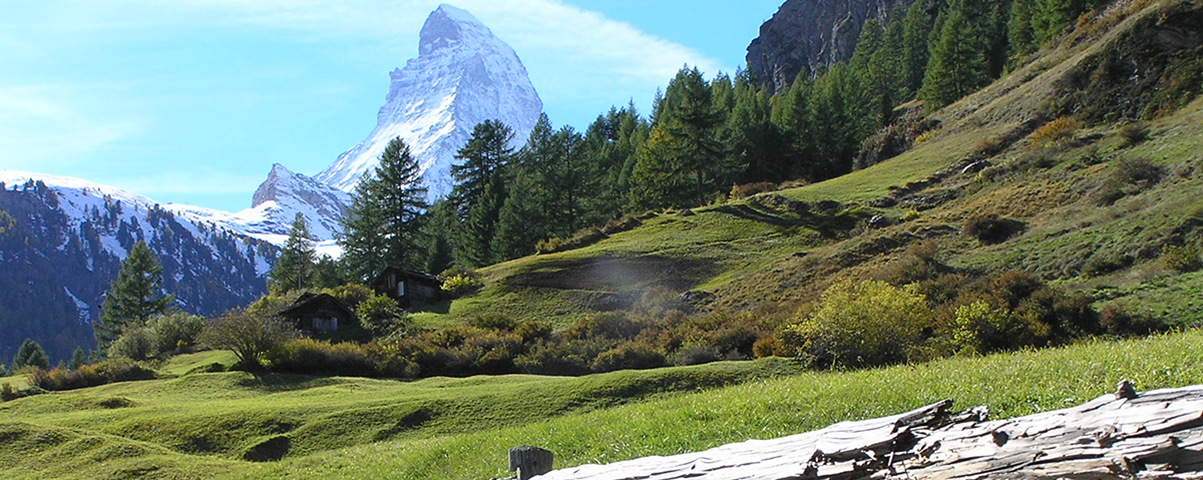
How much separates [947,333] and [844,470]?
22.9 meters

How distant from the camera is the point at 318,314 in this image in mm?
49500

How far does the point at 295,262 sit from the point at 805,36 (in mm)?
140504

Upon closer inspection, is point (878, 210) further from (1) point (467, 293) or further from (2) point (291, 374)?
(2) point (291, 374)

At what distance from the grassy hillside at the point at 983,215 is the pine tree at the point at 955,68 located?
42.5 feet

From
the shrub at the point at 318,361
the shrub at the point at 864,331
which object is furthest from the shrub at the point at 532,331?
the shrub at the point at 864,331

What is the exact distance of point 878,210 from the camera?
56562mm

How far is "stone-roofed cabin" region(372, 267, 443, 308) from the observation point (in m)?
54.7

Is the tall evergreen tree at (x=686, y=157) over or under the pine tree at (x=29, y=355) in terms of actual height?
over

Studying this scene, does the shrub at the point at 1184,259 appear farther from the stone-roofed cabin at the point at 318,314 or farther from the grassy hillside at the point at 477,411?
the stone-roofed cabin at the point at 318,314

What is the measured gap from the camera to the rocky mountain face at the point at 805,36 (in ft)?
544

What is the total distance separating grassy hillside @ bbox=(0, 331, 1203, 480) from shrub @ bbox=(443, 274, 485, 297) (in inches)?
812

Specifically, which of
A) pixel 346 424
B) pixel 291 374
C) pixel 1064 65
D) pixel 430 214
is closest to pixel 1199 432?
pixel 346 424

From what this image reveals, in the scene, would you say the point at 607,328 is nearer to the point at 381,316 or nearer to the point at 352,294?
the point at 381,316

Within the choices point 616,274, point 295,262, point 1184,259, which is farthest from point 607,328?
point 295,262
